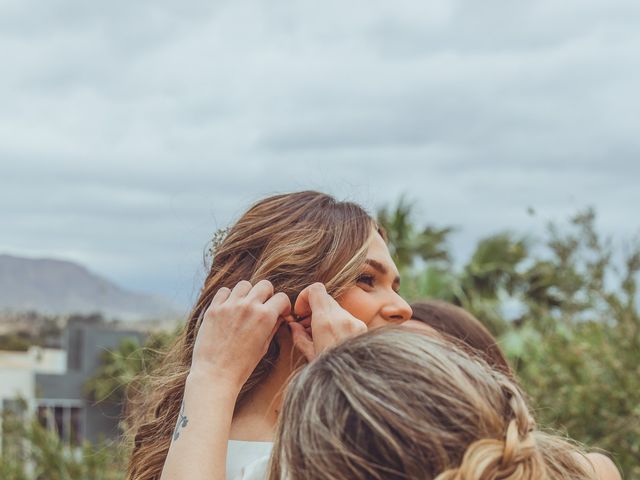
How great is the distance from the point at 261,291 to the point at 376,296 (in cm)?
34

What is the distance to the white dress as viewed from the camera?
204cm

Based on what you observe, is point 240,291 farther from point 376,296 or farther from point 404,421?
point 404,421

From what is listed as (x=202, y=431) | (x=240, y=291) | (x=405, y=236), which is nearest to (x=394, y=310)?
(x=240, y=291)

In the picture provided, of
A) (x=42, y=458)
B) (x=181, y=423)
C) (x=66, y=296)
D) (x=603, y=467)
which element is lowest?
(x=66, y=296)

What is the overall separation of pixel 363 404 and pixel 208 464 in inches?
20.1

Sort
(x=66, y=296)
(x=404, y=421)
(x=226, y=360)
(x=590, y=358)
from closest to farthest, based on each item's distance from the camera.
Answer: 1. (x=404, y=421)
2. (x=226, y=360)
3. (x=590, y=358)
4. (x=66, y=296)

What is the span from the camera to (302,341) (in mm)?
2260

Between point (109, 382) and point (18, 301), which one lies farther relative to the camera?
point (18, 301)

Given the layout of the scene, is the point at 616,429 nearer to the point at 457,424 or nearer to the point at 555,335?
the point at 555,335

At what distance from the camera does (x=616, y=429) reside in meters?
5.44

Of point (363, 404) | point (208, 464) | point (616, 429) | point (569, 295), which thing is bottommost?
point (616, 429)

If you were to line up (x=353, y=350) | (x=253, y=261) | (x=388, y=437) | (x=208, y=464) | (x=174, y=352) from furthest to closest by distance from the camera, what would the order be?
(x=174, y=352) < (x=253, y=261) < (x=208, y=464) < (x=353, y=350) < (x=388, y=437)

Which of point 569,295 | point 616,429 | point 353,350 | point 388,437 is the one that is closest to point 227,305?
point 353,350

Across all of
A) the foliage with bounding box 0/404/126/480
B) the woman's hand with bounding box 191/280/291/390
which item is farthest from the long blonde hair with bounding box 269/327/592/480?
the foliage with bounding box 0/404/126/480
